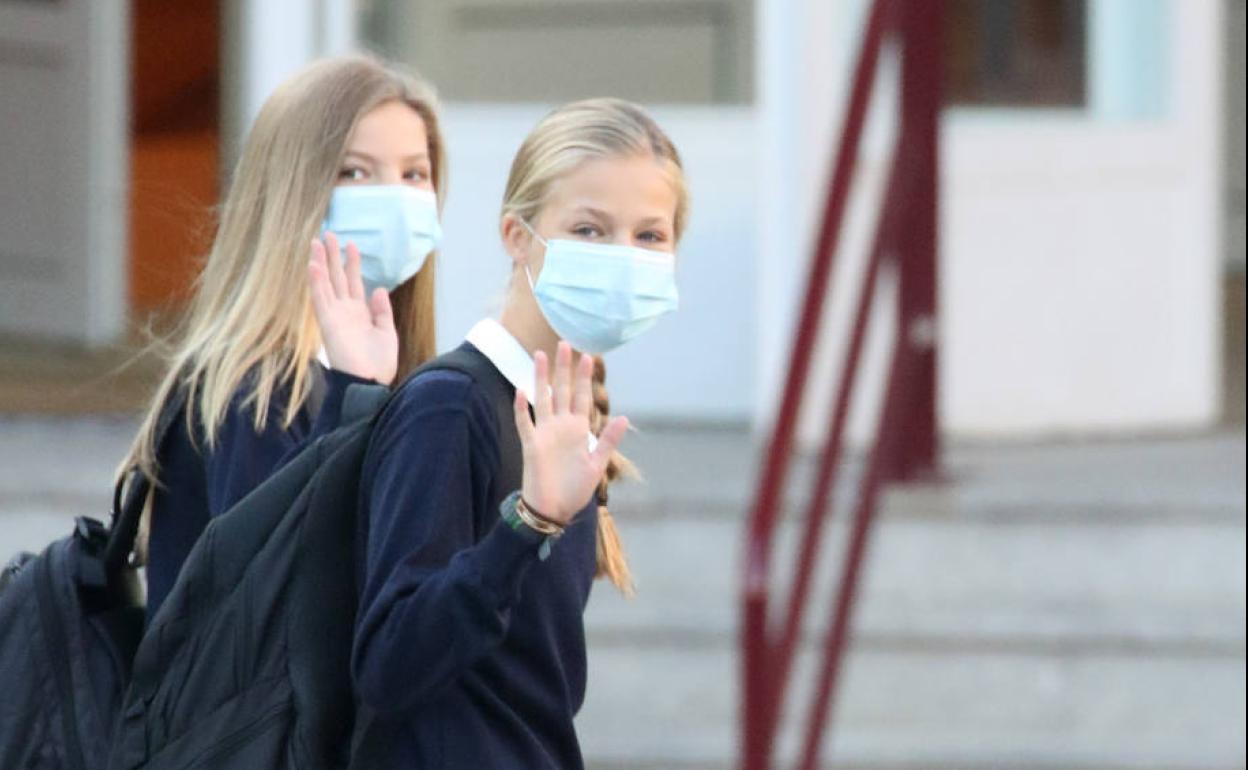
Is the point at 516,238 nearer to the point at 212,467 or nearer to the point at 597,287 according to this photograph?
the point at 597,287

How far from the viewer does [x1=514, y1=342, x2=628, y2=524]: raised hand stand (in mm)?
1931

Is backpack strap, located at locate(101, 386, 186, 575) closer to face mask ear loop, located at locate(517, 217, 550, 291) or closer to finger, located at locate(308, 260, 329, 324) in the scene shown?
finger, located at locate(308, 260, 329, 324)

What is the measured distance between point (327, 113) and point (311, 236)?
13 cm

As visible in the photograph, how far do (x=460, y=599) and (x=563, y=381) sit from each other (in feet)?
0.69

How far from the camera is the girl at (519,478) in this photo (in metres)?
1.92

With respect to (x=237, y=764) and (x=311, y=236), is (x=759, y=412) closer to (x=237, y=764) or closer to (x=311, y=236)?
(x=311, y=236)

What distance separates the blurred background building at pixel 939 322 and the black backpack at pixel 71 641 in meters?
1.32

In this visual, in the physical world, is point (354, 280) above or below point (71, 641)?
above

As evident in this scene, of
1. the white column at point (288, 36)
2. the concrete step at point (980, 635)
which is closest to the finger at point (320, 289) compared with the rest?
the concrete step at point (980, 635)

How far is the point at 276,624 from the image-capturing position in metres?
2.03

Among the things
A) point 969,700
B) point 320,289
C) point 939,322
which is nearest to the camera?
point 320,289

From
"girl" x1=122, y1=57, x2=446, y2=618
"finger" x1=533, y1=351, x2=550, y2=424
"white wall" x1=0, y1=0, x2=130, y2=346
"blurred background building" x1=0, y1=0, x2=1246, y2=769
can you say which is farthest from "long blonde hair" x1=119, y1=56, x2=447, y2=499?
"white wall" x1=0, y1=0, x2=130, y2=346

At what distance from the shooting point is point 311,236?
242cm

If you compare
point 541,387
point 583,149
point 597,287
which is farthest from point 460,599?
point 583,149
